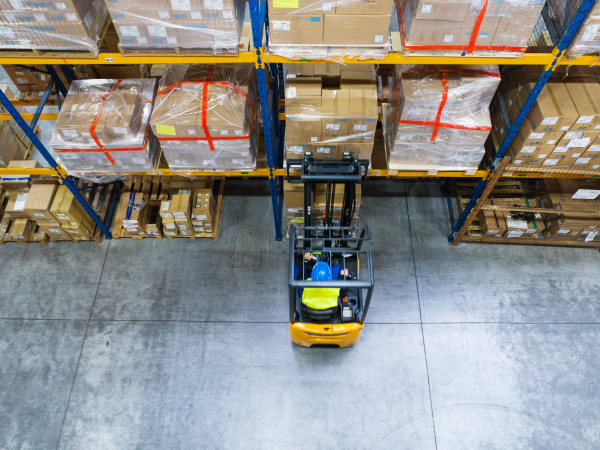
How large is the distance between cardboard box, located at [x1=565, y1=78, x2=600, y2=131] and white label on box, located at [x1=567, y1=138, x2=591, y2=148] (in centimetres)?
14

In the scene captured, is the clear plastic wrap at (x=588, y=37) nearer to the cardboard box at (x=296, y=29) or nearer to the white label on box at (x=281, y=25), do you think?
the cardboard box at (x=296, y=29)

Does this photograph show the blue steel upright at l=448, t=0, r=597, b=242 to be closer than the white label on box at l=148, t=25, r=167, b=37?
Yes

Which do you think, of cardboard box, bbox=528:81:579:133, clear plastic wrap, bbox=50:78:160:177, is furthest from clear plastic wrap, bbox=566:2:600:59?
clear plastic wrap, bbox=50:78:160:177

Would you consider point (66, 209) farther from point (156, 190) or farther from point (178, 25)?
point (178, 25)

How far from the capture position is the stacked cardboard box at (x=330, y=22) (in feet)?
11.4

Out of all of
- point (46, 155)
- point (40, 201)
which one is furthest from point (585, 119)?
point (40, 201)

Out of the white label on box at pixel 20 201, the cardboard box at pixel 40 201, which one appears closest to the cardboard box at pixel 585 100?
the cardboard box at pixel 40 201

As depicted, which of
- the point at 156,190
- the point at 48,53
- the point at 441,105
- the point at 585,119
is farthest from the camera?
the point at 156,190

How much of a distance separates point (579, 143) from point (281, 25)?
3403mm

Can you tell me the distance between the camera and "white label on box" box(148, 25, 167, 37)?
146 inches

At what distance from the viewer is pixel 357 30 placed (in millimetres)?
3648

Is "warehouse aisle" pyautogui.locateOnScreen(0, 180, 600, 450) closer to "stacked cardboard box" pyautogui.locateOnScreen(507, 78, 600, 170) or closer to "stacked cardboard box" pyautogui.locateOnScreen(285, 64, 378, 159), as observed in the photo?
"stacked cardboard box" pyautogui.locateOnScreen(507, 78, 600, 170)

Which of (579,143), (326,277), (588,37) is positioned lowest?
(326,277)

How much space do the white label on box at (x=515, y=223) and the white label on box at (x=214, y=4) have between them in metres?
4.56
